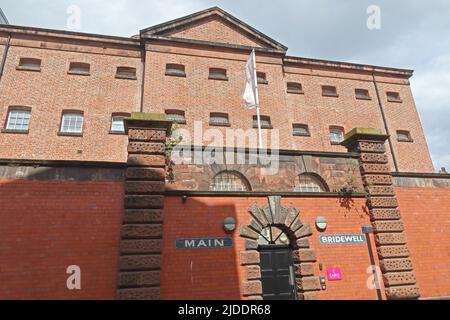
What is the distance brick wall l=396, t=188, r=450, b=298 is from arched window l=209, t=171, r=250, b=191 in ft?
17.3

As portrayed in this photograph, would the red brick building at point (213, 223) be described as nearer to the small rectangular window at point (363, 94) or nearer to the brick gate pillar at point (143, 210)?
the brick gate pillar at point (143, 210)

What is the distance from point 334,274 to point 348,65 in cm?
1904

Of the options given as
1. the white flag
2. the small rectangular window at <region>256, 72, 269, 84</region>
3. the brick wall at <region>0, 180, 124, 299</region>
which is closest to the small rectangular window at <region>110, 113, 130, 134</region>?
the white flag

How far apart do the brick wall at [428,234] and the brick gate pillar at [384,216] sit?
18.1 inches

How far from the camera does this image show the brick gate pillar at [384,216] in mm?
8547

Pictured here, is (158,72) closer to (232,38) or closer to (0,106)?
(232,38)

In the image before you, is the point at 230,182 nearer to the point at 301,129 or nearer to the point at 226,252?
the point at 226,252

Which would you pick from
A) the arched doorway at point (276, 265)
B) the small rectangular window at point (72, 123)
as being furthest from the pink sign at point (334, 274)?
the small rectangular window at point (72, 123)

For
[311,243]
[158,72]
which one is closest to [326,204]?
[311,243]
